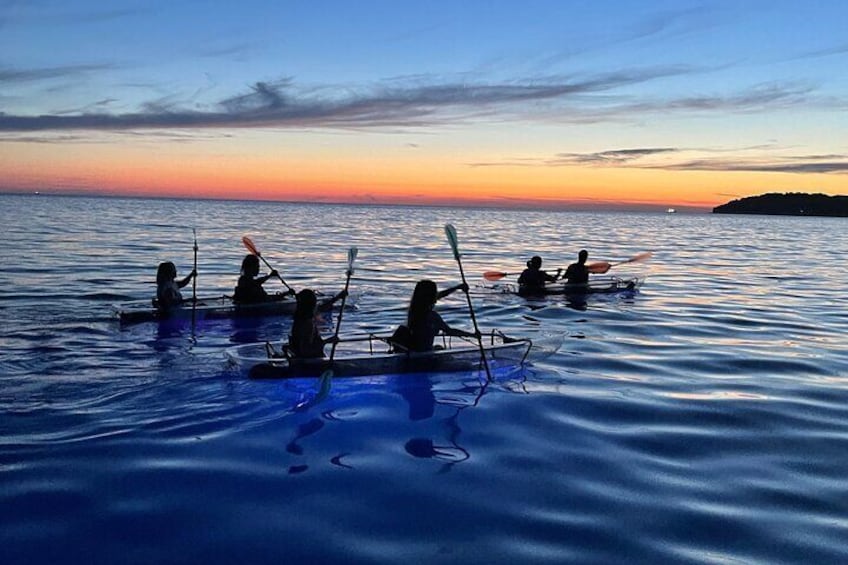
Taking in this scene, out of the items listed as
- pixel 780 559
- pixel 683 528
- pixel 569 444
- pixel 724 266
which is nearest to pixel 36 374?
pixel 569 444

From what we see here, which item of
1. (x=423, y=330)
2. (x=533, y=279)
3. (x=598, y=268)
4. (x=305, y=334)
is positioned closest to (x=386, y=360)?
(x=423, y=330)

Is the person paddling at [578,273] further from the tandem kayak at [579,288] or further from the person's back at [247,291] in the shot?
the person's back at [247,291]

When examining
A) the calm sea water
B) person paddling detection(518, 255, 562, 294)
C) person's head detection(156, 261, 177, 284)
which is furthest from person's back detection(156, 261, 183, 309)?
person paddling detection(518, 255, 562, 294)

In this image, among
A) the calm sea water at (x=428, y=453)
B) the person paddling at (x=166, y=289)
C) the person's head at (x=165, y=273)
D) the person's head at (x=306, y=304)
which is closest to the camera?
the calm sea water at (x=428, y=453)

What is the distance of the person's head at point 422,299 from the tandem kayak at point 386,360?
0.72 meters

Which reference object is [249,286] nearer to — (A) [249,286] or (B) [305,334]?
(A) [249,286]

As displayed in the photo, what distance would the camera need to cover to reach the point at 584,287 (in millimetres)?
24219

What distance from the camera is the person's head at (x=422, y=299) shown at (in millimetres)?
12734

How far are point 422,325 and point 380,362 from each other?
1023mm

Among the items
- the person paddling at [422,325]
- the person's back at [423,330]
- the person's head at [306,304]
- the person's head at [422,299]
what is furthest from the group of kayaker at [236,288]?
the person's head at [422,299]

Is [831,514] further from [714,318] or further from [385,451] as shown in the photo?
[714,318]

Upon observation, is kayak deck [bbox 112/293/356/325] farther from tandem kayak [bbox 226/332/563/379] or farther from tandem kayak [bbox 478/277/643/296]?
tandem kayak [bbox 478/277/643/296]

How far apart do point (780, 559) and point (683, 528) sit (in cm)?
92

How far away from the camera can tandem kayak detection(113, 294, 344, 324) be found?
59.3 ft
